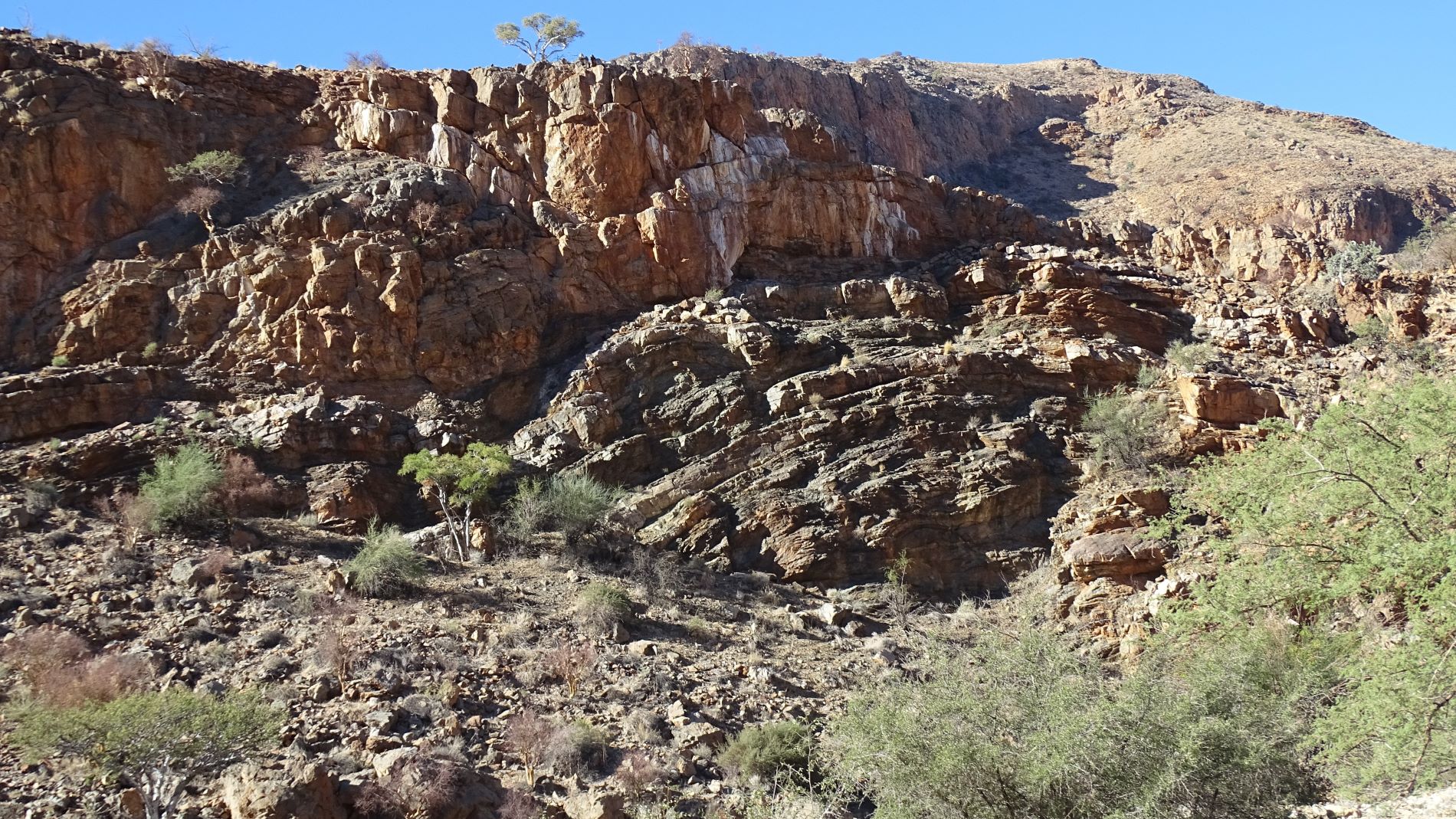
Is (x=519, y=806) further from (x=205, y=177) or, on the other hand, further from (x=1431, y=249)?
(x=1431, y=249)

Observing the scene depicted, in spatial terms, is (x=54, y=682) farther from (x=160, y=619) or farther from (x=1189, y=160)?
(x=1189, y=160)

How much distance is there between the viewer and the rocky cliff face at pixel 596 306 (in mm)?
19062

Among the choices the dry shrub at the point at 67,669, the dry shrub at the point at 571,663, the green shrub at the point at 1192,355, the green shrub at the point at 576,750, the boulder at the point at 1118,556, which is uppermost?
the green shrub at the point at 1192,355

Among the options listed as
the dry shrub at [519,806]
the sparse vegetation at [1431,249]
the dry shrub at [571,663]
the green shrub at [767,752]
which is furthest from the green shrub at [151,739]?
the sparse vegetation at [1431,249]

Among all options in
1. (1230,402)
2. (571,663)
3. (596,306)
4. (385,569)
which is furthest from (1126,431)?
(385,569)

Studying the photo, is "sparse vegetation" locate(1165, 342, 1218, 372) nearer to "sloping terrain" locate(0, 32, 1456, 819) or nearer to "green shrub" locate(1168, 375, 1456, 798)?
"sloping terrain" locate(0, 32, 1456, 819)

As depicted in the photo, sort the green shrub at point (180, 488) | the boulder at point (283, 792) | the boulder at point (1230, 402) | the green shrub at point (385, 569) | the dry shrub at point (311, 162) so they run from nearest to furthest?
the boulder at point (283, 792) → the green shrub at point (385, 569) → the green shrub at point (180, 488) → the boulder at point (1230, 402) → the dry shrub at point (311, 162)

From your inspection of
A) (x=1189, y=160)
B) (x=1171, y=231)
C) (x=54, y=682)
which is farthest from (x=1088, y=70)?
(x=54, y=682)

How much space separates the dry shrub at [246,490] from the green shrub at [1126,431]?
54.1ft

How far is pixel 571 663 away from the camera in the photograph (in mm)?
13281

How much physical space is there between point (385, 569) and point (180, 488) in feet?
13.5

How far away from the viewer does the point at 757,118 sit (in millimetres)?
26109

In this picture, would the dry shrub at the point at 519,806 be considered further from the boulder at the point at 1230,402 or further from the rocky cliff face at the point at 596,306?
the boulder at the point at 1230,402

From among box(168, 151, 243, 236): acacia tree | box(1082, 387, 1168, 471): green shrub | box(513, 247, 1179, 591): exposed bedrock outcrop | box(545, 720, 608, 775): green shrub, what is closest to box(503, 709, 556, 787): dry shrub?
box(545, 720, 608, 775): green shrub
